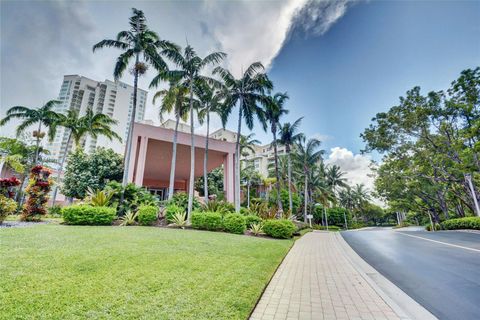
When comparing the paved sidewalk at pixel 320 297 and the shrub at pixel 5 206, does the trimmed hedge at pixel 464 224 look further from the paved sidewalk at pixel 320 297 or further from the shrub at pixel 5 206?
the shrub at pixel 5 206

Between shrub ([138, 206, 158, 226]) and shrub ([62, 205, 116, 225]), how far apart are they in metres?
1.46

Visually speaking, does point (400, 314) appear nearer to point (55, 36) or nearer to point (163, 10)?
point (163, 10)

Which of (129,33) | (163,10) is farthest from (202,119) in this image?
(163,10)

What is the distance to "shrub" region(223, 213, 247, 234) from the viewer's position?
39.3ft

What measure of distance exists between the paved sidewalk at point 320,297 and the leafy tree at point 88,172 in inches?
768

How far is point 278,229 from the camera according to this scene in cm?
1248

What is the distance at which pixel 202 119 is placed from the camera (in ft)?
60.6

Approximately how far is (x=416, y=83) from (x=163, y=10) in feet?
60.8

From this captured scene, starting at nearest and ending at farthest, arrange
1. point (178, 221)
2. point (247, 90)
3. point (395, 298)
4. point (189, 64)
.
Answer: point (395, 298)
point (178, 221)
point (189, 64)
point (247, 90)

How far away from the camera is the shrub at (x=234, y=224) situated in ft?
39.3

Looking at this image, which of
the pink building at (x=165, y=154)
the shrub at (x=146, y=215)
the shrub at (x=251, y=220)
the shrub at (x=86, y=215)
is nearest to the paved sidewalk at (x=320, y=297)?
the shrub at (x=251, y=220)

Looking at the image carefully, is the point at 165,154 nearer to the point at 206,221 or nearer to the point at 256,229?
the point at 206,221

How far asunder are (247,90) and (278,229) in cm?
1069

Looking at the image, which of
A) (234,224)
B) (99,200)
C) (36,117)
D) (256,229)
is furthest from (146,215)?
(36,117)
